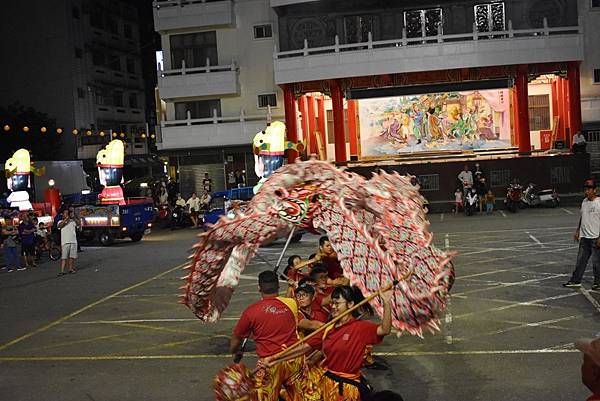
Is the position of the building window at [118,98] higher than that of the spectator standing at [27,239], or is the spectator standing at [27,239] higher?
the building window at [118,98]

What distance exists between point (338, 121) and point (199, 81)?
26.4 feet

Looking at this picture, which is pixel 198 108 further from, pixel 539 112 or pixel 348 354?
pixel 348 354

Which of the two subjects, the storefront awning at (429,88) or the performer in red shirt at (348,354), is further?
the storefront awning at (429,88)

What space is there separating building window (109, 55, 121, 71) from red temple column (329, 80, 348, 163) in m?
27.6

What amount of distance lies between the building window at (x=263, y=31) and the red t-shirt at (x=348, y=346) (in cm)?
3323

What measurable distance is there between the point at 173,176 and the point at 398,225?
4067 cm

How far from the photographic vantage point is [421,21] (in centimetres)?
3594

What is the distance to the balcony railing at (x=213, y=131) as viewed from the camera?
125 ft

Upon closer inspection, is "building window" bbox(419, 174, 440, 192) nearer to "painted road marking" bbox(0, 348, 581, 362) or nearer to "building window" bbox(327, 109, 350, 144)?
"building window" bbox(327, 109, 350, 144)

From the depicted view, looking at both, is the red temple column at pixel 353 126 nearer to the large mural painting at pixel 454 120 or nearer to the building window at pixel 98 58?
the large mural painting at pixel 454 120

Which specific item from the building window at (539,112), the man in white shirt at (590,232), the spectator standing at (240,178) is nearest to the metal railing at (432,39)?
the building window at (539,112)

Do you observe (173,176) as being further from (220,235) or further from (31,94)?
(220,235)

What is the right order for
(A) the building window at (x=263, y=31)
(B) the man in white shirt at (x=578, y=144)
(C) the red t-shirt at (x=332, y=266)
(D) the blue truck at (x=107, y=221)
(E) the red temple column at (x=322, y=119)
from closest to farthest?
(C) the red t-shirt at (x=332, y=266) < (D) the blue truck at (x=107, y=221) < (B) the man in white shirt at (x=578, y=144) < (A) the building window at (x=263, y=31) < (E) the red temple column at (x=322, y=119)

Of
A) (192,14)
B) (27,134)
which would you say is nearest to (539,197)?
(192,14)
